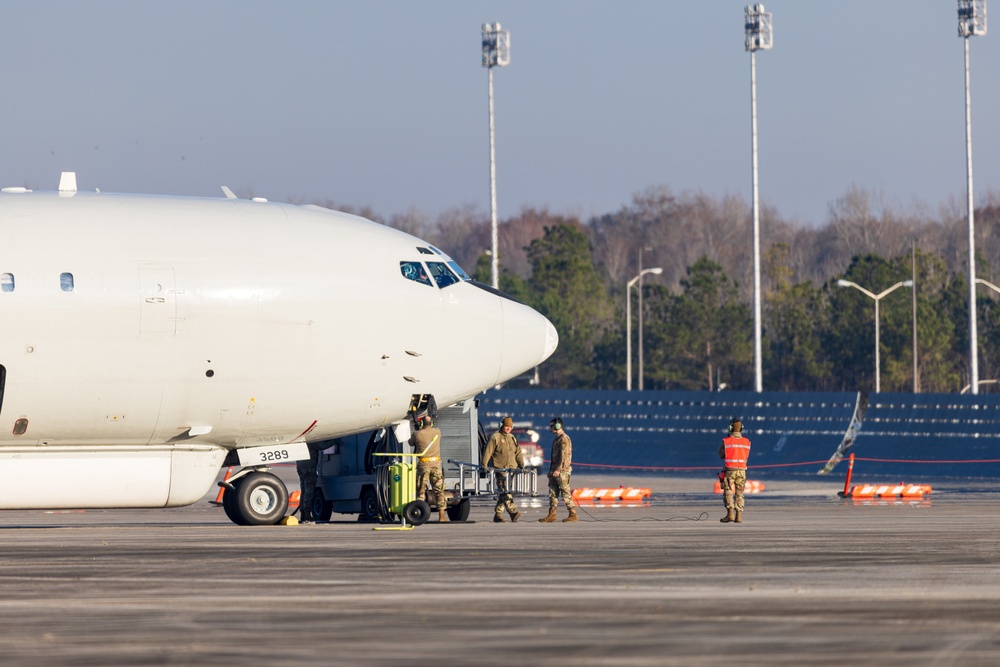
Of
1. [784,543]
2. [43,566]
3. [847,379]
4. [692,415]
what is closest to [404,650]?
[43,566]

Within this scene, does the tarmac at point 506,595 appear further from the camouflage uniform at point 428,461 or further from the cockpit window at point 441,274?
the cockpit window at point 441,274

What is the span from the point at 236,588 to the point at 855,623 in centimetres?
661

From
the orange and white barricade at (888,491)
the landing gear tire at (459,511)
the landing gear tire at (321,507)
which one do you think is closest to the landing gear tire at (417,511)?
the landing gear tire at (459,511)

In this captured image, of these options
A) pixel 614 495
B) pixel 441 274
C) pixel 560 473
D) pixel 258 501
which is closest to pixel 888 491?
pixel 614 495

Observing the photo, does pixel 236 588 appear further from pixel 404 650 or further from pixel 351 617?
pixel 404 650

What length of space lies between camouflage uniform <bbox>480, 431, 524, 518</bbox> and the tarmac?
2.44 m

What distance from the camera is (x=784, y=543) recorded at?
23.9m

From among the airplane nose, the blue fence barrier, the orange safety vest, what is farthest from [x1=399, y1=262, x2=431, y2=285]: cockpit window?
the blue fence barrier

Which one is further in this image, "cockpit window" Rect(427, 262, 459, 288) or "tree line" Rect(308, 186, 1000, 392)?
"tree line" Rect(308, 186, 1000, 392)

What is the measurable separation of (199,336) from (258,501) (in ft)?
11.4

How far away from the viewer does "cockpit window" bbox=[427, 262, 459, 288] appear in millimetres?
29719

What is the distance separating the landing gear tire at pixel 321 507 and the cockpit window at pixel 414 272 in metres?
6.33

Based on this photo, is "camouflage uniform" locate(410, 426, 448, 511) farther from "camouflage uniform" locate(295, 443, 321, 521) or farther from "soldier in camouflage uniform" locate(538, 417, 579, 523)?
"camouflage uniform" locate(295, 443, 321, 521)

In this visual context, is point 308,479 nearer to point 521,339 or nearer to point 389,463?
point 389,463
